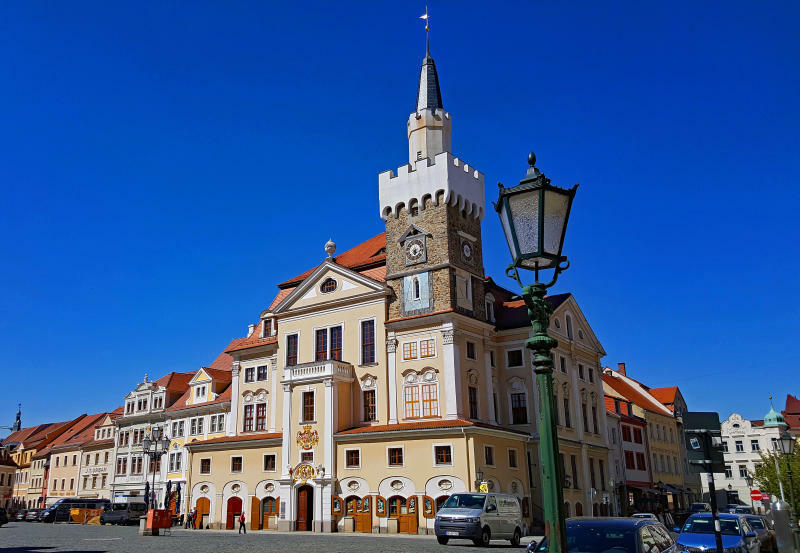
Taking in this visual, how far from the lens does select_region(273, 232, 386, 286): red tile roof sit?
4984 centimetres

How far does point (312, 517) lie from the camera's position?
4206 centimetres

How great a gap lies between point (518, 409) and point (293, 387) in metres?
14.5

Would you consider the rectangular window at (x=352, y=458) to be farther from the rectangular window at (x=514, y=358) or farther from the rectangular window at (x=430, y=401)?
the rectangular window at (x=514, y=358)

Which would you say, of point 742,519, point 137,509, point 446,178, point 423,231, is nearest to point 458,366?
point 423,231

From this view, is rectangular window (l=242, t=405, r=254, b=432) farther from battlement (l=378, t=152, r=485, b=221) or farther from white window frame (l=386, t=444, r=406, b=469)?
battlement (l=378, t=152, r=485, b=221)

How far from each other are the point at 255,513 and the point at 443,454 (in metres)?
14.1

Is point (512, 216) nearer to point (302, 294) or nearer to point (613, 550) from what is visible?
point (613, 550)

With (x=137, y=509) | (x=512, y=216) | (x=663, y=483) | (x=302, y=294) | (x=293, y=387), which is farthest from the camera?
(x=663, y=483)

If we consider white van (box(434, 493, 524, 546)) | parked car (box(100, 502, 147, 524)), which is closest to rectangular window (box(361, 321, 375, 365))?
white van (box(434, 493, 524, 546))

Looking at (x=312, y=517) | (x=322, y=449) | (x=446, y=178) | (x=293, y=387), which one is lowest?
(x=312, y=517)

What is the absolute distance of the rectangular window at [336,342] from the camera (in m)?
46.6

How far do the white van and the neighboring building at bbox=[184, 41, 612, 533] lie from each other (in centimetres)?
819

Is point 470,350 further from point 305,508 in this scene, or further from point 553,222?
point 553,222

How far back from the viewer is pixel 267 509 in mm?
44656
